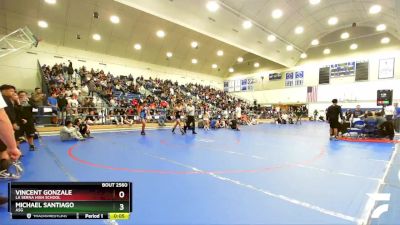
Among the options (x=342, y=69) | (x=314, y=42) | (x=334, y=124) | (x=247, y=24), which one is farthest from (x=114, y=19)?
(x=342, y=69)

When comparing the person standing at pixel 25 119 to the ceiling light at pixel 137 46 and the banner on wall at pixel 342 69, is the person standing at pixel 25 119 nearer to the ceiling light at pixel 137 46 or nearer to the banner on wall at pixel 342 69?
the ceiling light at pixel 137 46

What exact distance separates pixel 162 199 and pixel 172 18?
12435 mm

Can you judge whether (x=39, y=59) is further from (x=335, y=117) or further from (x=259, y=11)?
(x=335, y=117)

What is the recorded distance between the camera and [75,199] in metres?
1.74

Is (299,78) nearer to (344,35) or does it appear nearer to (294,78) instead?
(294,78)

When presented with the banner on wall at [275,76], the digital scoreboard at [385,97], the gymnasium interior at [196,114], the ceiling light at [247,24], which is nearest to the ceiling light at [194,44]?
the gymnasium interior at [196,114]

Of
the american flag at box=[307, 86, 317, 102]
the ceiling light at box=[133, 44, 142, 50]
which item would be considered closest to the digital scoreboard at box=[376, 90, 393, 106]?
the american flag at box=[307, 86, 317, 102]

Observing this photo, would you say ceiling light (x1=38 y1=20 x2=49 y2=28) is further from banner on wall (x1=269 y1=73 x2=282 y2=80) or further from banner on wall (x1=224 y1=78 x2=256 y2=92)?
banner on wall (x1=269 y1=73 x2=282 y2=80)

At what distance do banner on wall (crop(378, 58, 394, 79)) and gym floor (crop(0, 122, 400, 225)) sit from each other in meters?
22.4

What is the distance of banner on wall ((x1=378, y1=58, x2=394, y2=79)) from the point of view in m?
23.0

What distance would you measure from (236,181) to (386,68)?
27613mm

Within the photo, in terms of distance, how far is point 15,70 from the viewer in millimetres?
17406

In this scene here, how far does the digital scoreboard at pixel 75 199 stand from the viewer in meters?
1.71

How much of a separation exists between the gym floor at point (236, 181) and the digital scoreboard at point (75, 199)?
79 centimetres
